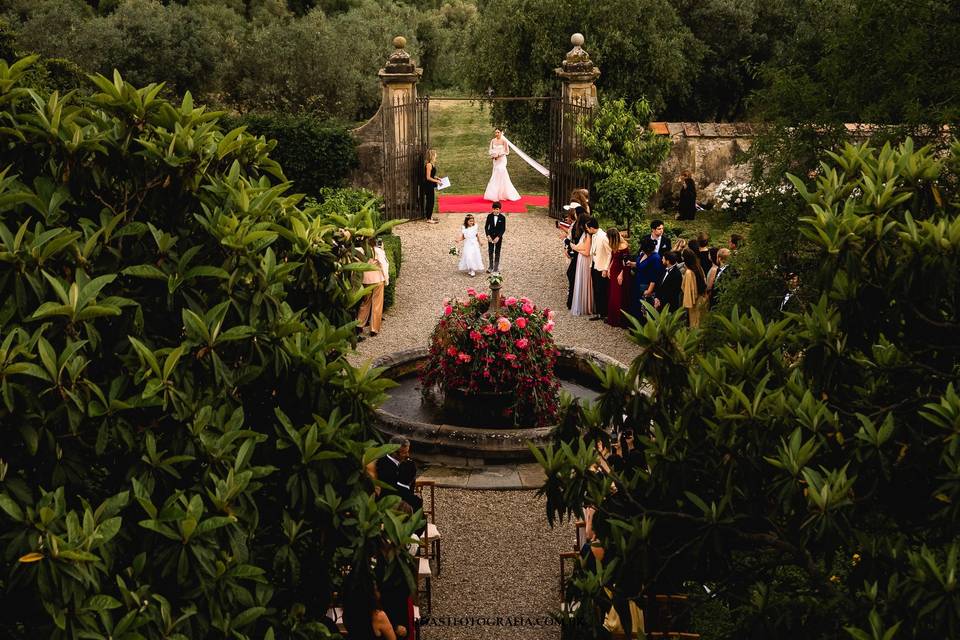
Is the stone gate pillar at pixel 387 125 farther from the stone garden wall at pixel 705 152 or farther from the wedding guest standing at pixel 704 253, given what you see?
the wedding guest standing at pixel 704 253

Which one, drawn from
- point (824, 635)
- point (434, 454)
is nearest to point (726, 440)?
point (824, 635)

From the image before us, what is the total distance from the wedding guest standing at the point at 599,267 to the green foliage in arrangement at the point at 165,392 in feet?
35.3

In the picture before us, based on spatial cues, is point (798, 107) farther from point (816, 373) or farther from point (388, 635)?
point (388, 635)

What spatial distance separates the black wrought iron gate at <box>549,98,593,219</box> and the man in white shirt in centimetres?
535

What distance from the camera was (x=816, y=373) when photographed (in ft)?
17.8

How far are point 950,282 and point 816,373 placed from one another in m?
0.77

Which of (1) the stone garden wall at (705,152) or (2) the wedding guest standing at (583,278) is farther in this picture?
(1) the stone garden wall at (705,152)

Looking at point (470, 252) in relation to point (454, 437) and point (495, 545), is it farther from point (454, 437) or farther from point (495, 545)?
point (495, 545)

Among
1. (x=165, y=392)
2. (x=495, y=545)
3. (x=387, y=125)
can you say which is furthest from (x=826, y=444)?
(x=387, y=125)

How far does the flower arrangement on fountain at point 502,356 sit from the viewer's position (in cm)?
1234

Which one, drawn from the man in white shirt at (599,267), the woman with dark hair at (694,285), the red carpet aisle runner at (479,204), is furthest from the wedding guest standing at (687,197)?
the woman with dark hair at (694,285)

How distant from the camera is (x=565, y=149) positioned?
2275 centimetres

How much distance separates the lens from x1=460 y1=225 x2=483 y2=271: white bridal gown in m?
19.1

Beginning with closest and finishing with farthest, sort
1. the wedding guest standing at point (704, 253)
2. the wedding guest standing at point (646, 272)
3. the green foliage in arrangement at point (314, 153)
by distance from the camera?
the wedding guest standing at point (704, 253), the wedding guest standing at point (646, 272), the green foliage in arrangement at point (314, 153)
